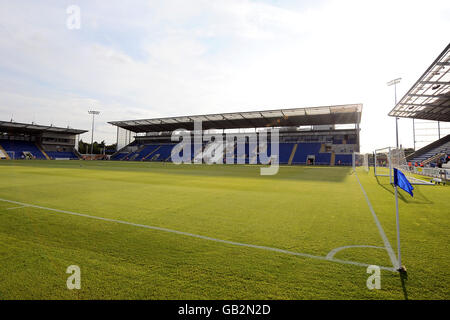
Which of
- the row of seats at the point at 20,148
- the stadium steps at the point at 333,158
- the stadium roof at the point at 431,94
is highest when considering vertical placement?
the stadium roof at the point at 431,94

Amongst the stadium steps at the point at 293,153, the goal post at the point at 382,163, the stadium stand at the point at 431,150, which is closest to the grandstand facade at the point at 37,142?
the stadium steps at the point at 293,153

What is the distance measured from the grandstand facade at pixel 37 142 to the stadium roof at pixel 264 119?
20928mm

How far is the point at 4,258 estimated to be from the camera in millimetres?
3350

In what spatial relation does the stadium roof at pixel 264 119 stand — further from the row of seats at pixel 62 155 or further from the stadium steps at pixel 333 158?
the row of seats at pixel 62 155

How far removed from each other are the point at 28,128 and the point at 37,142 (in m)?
11.5

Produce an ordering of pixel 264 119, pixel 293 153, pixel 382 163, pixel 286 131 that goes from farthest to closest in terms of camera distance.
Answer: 1. pixel 286 131
2. pixel 293 153
3. pixel 264 119
4. pixel 382 163

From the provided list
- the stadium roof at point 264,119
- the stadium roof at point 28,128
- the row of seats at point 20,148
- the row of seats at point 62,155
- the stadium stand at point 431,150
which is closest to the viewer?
the stadium stand at point 431,150

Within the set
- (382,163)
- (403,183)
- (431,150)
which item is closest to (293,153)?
(382,163)

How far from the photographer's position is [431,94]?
20688mm

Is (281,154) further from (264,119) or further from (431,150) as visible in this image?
(431,150)

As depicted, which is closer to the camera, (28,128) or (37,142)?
(28,128)

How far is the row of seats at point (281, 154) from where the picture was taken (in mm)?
46969

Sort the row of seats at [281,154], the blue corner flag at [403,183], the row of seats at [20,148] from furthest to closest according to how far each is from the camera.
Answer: the row of seats at [20,148]
the row of seats at [281,154]
the blue corner flag at [403,183]
